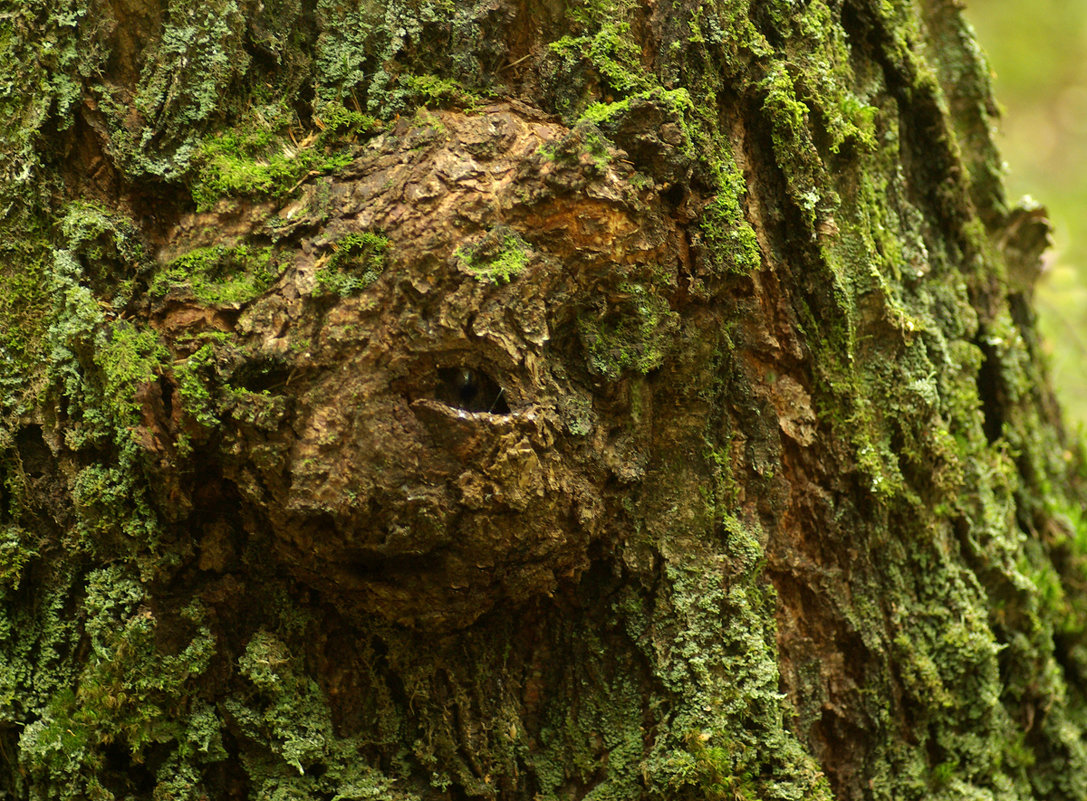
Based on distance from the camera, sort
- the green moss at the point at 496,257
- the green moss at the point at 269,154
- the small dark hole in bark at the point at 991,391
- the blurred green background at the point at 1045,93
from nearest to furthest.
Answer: the green moss at the point at 496,257, the green moss at the point at 269,154, the small dark hole in bark at the point at 991,391, the blurred green background at the point at 1045,93

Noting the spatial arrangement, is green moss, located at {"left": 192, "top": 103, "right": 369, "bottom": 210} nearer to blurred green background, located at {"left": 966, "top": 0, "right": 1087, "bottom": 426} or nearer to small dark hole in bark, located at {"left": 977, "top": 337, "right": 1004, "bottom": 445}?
small dark hole in bark, located at {"left": 977, "top": 337, "right": 1004, "bottom": 445}

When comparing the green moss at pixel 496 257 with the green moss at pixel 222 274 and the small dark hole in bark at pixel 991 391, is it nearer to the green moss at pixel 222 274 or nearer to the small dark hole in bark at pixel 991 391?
the green moss at pixel 222 274

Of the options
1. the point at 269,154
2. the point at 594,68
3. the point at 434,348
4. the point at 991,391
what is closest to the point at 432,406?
the point at 434,348

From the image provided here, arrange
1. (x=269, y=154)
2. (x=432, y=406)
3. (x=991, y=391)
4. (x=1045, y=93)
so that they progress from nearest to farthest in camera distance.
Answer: (x=432, y=406) < (x=269, y=154) < (x=991, y=391) < (x=1045, y=93)

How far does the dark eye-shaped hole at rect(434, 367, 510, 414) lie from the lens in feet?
5.24

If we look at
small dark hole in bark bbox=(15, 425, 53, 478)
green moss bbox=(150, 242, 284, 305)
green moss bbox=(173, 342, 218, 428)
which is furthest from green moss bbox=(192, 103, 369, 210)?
small dark hole in bark bbox=(15, 425, 53, 478)

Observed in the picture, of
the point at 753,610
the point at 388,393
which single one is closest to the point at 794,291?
the point at 753,610

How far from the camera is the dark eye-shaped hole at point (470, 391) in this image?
1597mm

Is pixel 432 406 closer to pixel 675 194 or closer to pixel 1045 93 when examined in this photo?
pixel 675 194

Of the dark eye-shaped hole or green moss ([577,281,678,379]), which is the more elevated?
green moss ([577,281,678,379])

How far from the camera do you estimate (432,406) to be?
5.01 feet

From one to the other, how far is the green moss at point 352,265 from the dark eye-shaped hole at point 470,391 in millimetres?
217

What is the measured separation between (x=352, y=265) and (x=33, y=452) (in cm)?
78

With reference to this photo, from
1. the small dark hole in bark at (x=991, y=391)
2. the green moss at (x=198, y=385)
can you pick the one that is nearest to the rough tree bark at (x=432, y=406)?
the green moss at (x=198, y=385)
